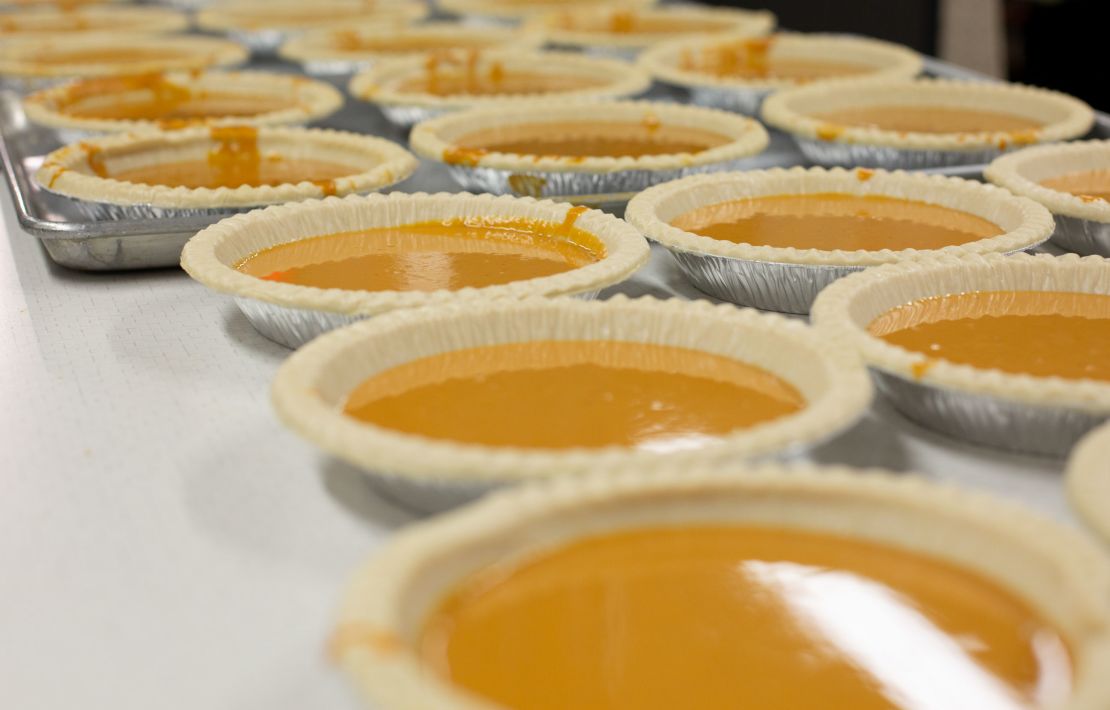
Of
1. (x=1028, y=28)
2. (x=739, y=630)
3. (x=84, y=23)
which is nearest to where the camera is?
(x=739, y=630)

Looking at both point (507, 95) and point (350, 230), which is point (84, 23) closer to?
point (507, 95)

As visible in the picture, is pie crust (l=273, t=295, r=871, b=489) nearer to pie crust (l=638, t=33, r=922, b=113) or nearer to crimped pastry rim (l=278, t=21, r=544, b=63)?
pie crust (l=638, t=33, r=922, b=113)

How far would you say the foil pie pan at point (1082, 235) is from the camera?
1.61 m

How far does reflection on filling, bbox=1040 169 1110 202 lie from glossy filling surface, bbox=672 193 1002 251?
25 centimetres

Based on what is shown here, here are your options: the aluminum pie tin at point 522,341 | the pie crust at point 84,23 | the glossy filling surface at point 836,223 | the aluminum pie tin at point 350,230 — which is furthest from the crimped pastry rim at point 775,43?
the pie crust at point 84,23

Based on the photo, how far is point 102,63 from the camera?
3043 mm

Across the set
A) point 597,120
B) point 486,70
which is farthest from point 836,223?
point 486,70

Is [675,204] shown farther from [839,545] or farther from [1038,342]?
[839,545]

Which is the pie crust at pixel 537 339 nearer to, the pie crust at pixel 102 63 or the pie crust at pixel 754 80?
the pie crust at pixel 754 80

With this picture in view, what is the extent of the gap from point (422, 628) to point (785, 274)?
2.52ft

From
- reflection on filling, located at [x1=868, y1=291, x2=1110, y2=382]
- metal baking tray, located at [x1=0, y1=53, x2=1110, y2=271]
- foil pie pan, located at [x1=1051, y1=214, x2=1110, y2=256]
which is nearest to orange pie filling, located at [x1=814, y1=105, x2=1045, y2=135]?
metal baking tray, located at [x1=0, y1=53, x2=1110, y2=271]

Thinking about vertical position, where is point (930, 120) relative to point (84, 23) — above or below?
below

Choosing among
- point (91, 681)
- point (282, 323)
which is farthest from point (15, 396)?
point (91, 681)

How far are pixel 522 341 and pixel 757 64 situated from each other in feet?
6.17
